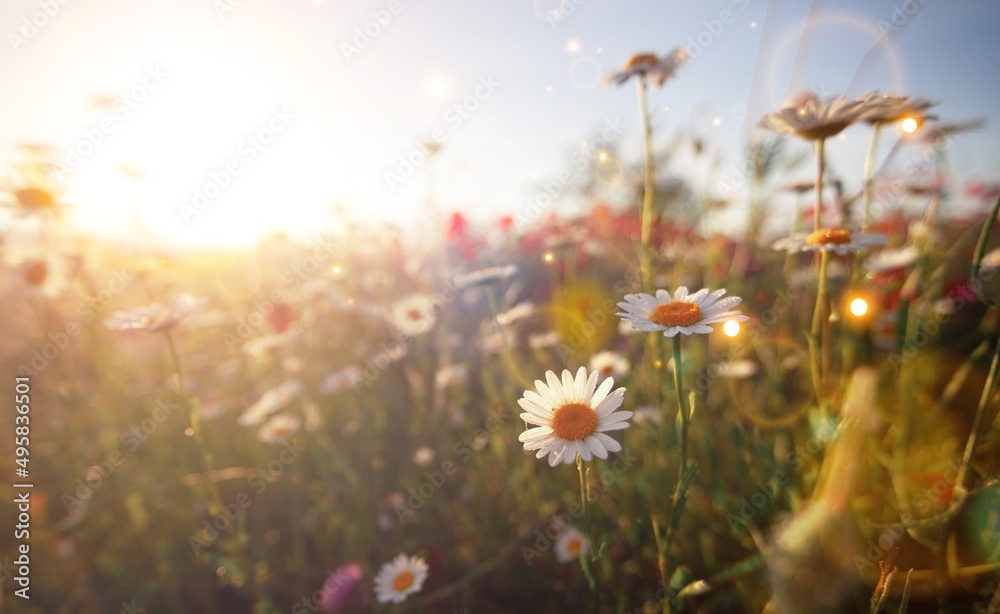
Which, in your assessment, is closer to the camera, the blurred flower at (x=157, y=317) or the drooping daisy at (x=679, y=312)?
the drooping daisy at (x=679, y=312)

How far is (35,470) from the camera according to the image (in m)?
2.91

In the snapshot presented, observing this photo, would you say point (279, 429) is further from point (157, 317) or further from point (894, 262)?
point (894, 262)

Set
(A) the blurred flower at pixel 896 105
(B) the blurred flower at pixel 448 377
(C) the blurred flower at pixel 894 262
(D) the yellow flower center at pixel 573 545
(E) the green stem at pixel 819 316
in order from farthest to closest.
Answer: (B) the blurred flower at pixel 448 377
(C) the blurred flower at pixel 894 262
(D) the yellow flower center at pixel 573 545
(E) the green stem at pixel 819 316
(A) the blurred flower at pixel 896 105

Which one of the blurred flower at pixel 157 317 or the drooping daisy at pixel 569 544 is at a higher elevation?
the blurred flower at pixel 157 317

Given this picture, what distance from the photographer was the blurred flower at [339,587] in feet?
6.45

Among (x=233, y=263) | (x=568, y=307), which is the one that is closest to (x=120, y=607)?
(x=568, y=307)

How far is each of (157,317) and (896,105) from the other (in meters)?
2.50

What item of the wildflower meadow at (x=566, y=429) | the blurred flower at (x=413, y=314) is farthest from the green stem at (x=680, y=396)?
the blurred flower at (x=413, y=314)

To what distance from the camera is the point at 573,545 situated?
1983mm

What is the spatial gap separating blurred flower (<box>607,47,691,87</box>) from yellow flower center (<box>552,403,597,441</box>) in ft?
4.52

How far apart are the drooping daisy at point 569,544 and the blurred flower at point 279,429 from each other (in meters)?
1.76

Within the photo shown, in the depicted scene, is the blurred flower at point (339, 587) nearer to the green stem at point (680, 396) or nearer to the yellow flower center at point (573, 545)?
the yellow flower center at point (573, 545)

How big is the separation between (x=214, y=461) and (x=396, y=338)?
1.52m

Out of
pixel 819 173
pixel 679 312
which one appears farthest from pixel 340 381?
pixel 819 173
